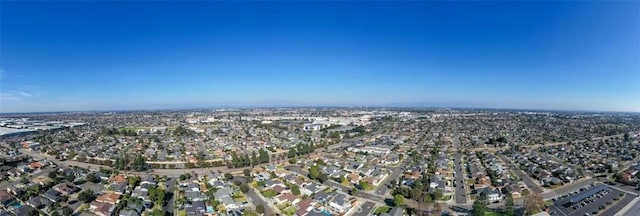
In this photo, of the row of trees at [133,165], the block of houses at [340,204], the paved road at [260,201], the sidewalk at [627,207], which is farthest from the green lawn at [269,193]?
the sidewalk at [627,207]

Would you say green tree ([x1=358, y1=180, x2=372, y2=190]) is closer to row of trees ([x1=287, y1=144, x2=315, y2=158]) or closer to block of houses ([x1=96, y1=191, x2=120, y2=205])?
row of trees ([x1=287, y1=144, x2=315, y2=158])

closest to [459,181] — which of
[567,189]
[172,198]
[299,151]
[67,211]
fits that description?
[567,189]

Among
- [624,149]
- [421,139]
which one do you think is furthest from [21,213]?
[624,149]

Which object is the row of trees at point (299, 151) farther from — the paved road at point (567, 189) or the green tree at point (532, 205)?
the paved road at point (567, 189)

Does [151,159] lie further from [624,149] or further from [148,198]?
[624,149]

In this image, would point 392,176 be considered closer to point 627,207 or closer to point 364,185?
point 364,185

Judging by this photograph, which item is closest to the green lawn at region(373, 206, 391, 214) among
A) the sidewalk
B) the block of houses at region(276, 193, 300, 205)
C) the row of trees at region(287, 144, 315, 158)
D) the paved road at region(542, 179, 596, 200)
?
the block of houses at region(276, 193, 300, 205)

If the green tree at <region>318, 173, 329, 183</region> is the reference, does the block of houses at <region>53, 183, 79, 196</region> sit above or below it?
below

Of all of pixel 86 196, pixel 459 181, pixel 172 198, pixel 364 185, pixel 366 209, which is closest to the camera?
pixel 366 209
